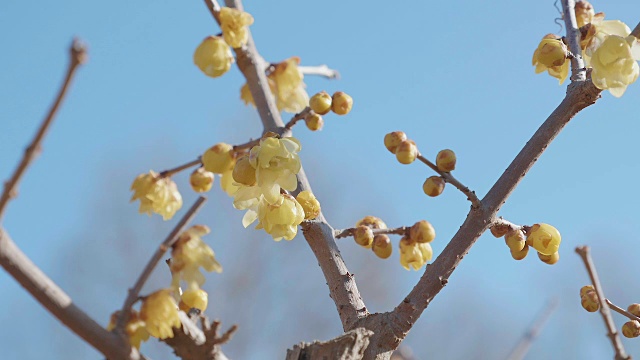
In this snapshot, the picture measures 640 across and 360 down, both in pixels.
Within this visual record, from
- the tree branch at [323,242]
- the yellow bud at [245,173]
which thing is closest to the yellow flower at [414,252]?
the tree branch at [323,242]

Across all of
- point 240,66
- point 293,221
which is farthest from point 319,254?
point 240,66

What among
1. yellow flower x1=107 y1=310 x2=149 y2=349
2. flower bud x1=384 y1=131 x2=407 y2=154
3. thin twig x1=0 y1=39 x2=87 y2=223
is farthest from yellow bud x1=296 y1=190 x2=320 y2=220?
thin twig x1=0 y1=39 x2=87 y2=223

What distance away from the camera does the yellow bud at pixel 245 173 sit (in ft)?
4.19

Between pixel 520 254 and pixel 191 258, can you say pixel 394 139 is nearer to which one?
pixel 520 254

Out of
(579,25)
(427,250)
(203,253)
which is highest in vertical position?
(579,25)

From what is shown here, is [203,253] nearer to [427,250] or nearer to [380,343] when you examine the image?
[380,343]

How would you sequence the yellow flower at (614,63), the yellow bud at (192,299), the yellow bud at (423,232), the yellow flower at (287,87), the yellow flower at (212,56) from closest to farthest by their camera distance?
the yellow bud at (192,299) → the yellow flower at (614,63) → the yellow bud at (423,232) → the yellow flower at (212,56) → the yellow flower at (287,87)

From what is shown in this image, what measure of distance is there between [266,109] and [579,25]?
726 millimetres

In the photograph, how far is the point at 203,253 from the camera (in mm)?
1188

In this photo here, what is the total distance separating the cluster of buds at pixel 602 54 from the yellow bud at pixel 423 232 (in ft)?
1.26

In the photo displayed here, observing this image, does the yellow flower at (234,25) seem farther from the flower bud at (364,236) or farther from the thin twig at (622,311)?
the thin twig at (622,311)

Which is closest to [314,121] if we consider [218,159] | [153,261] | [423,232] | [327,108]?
[327,108]

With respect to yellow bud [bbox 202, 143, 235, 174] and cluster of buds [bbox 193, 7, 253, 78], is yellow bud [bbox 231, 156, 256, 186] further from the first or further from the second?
cluster of buds [bbox 193, 7, 253, 78]

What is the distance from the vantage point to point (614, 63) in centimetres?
128
